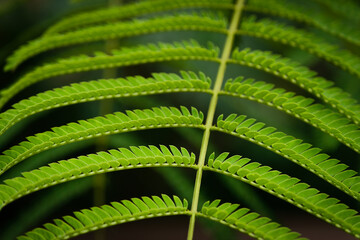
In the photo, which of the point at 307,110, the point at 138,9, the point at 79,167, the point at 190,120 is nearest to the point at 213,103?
the point at 190,120

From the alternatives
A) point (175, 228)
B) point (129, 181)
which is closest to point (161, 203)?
point (129, 181)

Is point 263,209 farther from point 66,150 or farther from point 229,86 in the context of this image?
point 66,150

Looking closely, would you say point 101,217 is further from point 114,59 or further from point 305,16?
point 305,16

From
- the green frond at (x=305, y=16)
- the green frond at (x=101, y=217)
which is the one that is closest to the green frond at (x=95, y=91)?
the green frond at (x=101, y=217)

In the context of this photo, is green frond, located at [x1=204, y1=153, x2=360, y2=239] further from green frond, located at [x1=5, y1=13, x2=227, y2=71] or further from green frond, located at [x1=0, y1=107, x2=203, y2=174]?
green frond, located at [x1=5, y1=13, x2=227, y2=71]

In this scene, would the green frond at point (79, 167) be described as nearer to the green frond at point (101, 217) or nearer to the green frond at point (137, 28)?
the green frond at point (101, 217)

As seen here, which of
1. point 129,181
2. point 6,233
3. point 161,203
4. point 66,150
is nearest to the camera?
point 161,203
